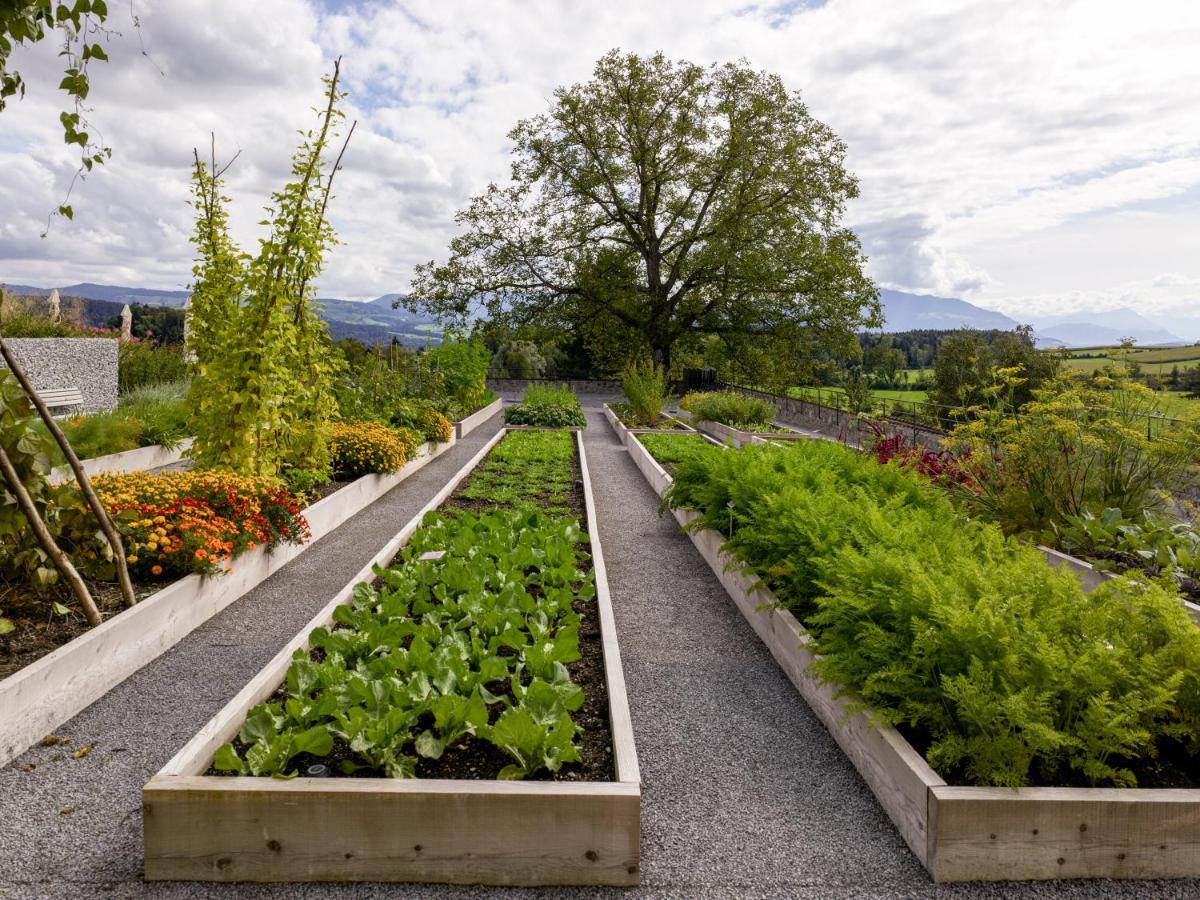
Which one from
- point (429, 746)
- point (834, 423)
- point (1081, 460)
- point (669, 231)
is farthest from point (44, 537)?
point (669, 231)

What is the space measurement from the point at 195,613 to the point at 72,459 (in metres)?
1.25

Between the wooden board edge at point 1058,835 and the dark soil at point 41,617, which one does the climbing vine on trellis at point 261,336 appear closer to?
the dark soil at point 41,617

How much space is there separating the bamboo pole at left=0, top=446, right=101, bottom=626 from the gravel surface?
1.44 feet

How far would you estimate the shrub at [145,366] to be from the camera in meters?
13.8

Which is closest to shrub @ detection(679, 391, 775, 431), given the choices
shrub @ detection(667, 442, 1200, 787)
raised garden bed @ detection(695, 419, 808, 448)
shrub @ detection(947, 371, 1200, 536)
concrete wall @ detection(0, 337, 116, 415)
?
raised garden bed @ detection(695, 419, 808, 448)

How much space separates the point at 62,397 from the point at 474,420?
7.60m

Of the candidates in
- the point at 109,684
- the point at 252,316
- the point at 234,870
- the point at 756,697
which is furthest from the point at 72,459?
the point at 756,697

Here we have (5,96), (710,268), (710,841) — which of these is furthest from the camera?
(710,268)

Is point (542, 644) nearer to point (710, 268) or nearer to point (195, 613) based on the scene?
point (195, 613)

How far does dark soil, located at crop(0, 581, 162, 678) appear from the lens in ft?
12.0

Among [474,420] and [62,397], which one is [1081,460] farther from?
[62,397]

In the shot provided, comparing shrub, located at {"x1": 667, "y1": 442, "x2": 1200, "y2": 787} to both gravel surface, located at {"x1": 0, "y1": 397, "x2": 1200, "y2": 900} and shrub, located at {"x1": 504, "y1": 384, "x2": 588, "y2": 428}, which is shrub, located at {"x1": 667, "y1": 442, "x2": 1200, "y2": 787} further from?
shrub, located at {"x1": 504, "y1": 384, "x2": 588, "y2": 428}

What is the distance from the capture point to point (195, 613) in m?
4.72

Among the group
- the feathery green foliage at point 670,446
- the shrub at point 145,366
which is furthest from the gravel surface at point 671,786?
the shrub at point 145,366
